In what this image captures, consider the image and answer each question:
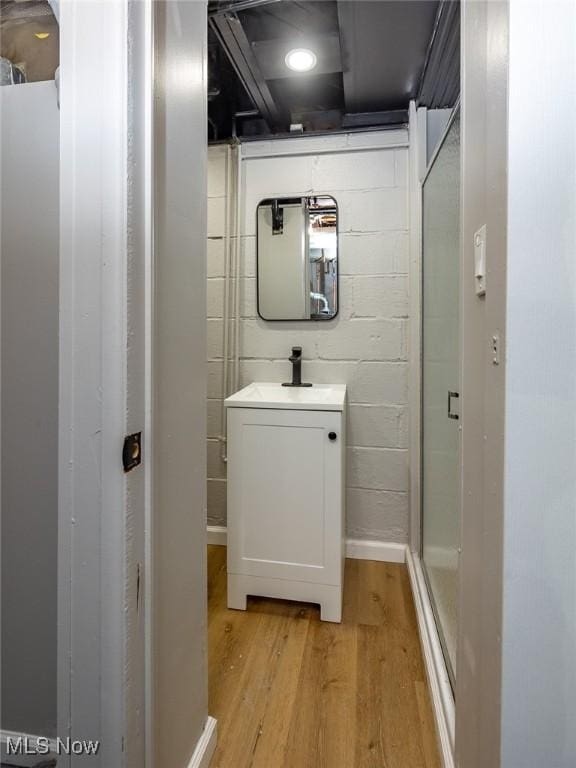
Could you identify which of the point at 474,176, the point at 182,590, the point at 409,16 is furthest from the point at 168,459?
the point at 409,16

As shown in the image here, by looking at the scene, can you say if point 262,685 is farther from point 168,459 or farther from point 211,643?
point 168,459

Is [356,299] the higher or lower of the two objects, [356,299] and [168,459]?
the higher

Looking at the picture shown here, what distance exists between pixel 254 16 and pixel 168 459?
171 centimetres


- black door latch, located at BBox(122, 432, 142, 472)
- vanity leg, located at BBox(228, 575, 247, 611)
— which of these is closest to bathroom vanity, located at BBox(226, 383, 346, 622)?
vanity leg, located at BBox(228, 575, 247, 611)

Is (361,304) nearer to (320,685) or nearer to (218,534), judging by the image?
(218,534)

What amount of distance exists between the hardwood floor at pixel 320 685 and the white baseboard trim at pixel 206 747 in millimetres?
39

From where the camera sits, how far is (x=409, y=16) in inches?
56.7

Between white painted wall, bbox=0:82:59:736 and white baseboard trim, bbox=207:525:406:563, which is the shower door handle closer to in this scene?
white baseboard trim, bbox=207:525:406:563

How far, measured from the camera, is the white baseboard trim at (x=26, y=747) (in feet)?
3.20

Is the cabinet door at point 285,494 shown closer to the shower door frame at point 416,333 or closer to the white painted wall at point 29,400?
the shower door frame at point 416,333

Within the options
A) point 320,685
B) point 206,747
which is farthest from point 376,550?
point 206,747

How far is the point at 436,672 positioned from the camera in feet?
4.18

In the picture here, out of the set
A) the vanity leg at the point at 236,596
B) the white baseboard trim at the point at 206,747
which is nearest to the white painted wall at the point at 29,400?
the white baseboard trim at the point at 206,747

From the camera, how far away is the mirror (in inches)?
81.2
